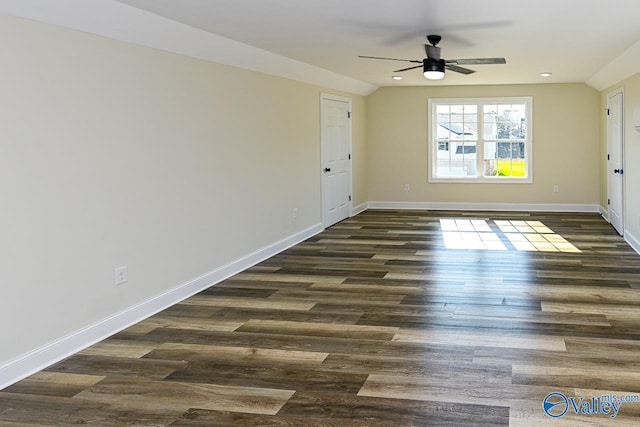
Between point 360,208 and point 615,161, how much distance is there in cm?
411

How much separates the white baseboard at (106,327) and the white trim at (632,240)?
13.4 ft

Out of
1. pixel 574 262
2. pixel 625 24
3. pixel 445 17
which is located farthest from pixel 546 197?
pixel 445 17

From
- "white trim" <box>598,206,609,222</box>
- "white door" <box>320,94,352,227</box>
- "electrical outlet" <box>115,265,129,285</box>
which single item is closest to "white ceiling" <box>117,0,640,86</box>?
"white door" <box>320,94,352,227</box>

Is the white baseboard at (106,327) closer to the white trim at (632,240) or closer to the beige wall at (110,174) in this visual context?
the beige wall at (110,174)

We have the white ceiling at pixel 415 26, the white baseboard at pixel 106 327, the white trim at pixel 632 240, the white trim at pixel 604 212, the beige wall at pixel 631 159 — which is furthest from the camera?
the white trim at pixel 604 212

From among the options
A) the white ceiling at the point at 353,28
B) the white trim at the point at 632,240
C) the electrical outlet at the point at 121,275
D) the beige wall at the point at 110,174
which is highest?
the white ceiling at the point at 353,28

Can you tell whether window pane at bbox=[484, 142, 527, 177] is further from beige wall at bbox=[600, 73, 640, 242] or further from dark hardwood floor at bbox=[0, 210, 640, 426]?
dark hardwood floor at bbox=[0, 210, 640, 426]

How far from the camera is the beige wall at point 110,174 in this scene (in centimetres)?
370

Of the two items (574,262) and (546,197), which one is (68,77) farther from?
(546,197)

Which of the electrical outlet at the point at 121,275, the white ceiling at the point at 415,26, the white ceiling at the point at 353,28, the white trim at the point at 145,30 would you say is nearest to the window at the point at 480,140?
the white ceiling at the point at 353,28

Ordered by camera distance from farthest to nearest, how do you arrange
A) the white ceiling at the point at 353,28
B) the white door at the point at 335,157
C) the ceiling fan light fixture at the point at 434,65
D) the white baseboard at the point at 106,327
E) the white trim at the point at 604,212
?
the white trim at the point at 604,212
the white door at the point at 335,157
the ceiling fan light fixture at the point at 434,65
the white ceiling at the point at 353,28
the white baseboard at the point at 106,327

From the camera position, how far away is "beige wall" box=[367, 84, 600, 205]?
438 inches

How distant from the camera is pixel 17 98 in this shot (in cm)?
366

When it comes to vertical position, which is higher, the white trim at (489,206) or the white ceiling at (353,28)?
the white ceiling at (353,28)
